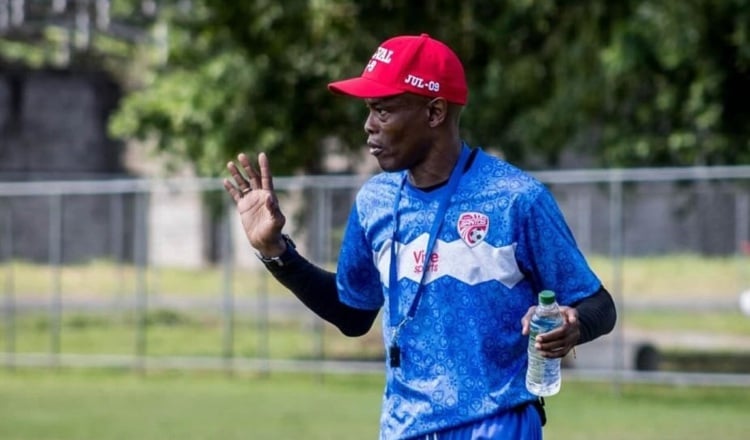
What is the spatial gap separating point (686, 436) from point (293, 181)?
26.8ft

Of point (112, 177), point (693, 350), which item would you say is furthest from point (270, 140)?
point (112, 177)

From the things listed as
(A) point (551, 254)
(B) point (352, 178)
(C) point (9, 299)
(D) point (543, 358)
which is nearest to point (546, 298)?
(D) point (543, 358)

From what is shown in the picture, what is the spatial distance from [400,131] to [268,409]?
1323 cm

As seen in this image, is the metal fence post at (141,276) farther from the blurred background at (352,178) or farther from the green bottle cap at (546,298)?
the green bottle cap at (546,298)

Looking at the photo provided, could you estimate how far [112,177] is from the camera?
→ 1625 inches

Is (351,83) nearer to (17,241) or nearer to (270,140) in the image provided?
(270,140)

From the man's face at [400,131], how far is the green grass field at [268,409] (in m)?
9.92

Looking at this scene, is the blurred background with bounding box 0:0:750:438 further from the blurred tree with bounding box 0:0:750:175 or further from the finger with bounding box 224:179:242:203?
the finger with bounding box 224:179:242:203

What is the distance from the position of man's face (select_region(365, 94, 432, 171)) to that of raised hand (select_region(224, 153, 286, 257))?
0.41 m

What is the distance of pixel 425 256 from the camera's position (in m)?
5.71

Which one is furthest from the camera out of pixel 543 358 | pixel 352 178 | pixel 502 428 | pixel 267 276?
pixel 267 276

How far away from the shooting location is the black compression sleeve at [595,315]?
553cm

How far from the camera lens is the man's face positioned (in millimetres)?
→ 5777

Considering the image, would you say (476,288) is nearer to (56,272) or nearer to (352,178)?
(352,178)
